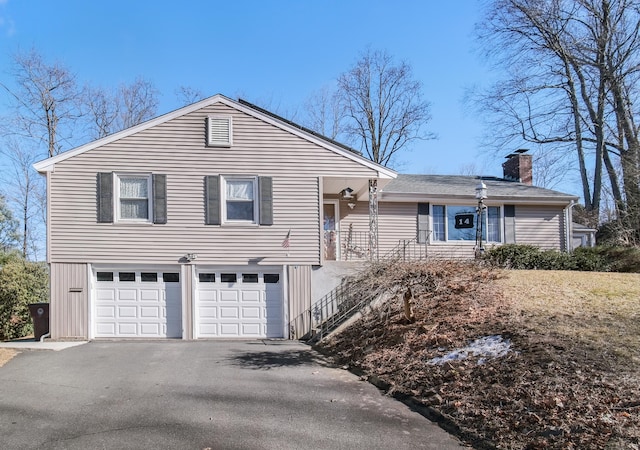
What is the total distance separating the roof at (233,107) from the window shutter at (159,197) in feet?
4.97

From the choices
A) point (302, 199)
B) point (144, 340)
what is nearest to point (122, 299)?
point (144, 340)

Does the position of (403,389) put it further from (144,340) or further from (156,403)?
(144,340)

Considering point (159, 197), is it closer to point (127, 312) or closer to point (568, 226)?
point (127, 312)

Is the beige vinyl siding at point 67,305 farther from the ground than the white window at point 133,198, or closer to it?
closer to it

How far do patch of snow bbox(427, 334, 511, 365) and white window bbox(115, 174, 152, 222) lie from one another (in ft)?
30.2

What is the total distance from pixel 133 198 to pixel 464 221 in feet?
35.8

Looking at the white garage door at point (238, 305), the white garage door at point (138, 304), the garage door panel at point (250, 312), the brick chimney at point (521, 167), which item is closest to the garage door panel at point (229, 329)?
the white garage door at point (238, 305)

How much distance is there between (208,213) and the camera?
46.0 ft

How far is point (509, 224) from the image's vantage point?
58.8 ft

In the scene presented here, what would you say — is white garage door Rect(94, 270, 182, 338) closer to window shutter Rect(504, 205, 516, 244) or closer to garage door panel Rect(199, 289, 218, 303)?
garage door panel Rect(199, 289, 218, 303)

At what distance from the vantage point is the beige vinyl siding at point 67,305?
13.6 metres

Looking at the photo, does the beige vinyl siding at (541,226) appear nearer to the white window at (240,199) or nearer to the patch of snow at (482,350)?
the white window at (240,199)

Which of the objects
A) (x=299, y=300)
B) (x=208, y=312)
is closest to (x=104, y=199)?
(x=208, y=312)

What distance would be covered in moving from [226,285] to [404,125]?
71.9 feet
